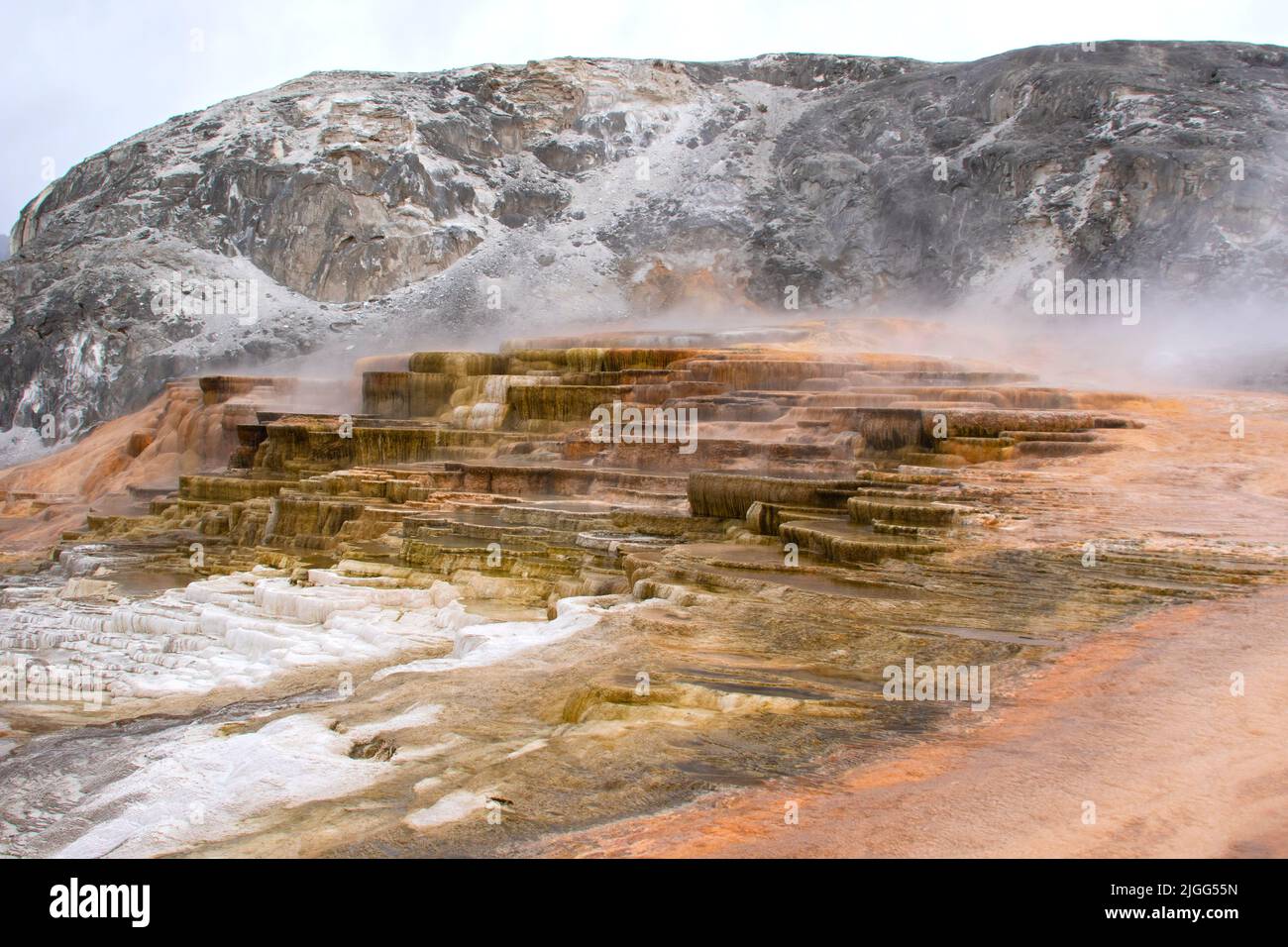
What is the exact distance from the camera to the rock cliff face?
2717 cm

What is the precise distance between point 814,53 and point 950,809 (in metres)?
36.4

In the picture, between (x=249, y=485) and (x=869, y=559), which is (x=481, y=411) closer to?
(x=249, y=485)

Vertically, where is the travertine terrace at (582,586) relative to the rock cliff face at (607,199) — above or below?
below

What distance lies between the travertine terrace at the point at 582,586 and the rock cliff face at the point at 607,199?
11781 millimetres

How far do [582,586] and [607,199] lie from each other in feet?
87.5

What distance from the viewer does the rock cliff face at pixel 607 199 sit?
89.1 feet

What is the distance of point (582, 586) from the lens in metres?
8.75

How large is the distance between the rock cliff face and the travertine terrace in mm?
11781

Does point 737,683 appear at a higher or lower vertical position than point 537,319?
lower

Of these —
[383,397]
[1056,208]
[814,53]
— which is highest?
[814,53]

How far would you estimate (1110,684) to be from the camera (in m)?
4.88

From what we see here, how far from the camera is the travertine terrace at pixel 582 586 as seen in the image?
449cm

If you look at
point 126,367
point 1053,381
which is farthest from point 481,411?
point 126,367

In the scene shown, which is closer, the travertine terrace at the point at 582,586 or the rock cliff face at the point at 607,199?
the travertine terrace at the point at 582,586
